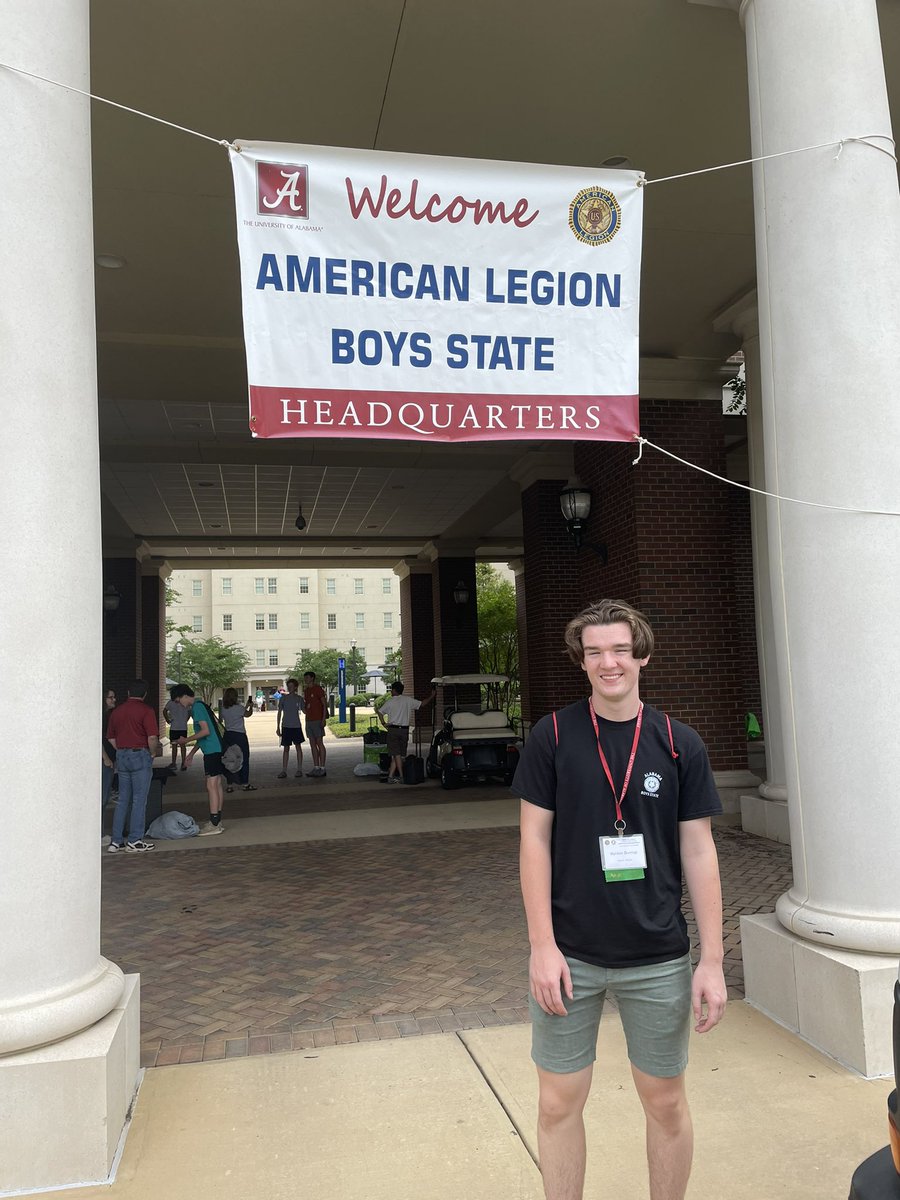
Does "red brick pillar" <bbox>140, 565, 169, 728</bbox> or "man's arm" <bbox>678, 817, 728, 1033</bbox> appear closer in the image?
"man's arm" <bbox>678, 817, 728, 1033</bbox>

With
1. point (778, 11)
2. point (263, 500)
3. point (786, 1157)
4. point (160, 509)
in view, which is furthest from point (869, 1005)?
point (160, 509)

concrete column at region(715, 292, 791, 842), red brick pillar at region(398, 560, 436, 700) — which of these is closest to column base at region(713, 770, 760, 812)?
concrete column at region(715, 292, 791, 842)

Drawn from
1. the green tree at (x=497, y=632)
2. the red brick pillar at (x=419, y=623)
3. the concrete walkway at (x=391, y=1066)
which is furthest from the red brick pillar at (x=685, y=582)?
the green tree at (x=497, y=632)

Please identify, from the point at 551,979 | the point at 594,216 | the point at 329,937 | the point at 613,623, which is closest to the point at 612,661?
the point at 613,623

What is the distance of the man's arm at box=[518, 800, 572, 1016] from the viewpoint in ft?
8.00

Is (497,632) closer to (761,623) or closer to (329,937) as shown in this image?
(761,623)

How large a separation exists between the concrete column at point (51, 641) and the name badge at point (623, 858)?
192 centimetres

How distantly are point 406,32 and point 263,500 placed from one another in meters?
12.4

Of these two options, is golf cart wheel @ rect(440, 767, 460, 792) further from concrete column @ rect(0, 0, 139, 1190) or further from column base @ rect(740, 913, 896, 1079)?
concrete column @ rect(0, 0, 139, 1190)

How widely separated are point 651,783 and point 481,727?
11841 mm

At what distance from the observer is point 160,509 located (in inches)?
715

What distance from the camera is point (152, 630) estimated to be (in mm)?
23672

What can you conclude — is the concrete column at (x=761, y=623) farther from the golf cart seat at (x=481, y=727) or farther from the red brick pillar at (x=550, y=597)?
the golf cart seat at (x=481, y=727)

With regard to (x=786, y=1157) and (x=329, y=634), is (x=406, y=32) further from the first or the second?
(x=329, y=634)
